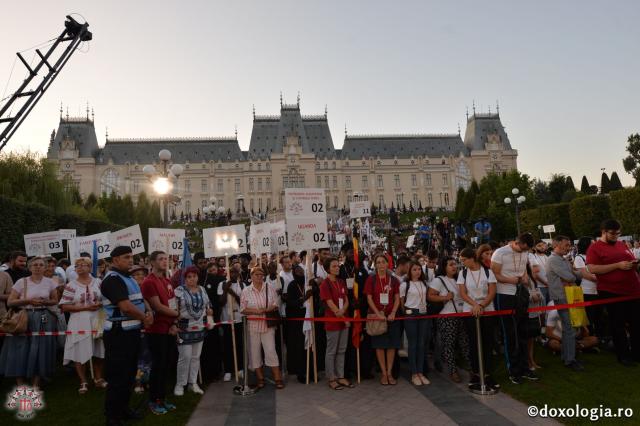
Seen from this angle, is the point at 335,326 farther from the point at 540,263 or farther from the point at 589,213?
the point at 589,213

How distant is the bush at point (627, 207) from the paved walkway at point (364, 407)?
77.6 ft

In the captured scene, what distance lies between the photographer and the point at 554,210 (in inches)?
1296

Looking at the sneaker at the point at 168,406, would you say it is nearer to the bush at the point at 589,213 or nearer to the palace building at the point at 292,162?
the bush at the point at 589,213

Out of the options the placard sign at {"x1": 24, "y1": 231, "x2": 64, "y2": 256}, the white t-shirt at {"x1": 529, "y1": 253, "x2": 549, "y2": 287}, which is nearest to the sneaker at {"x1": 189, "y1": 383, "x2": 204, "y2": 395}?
the white t-shirt at {"x1": 529, "y1": 253, "x2": 549, "y2": 287}

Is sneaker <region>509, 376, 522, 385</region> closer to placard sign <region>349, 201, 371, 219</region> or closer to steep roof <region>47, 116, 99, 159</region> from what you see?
placard sign <region>349, 201, 371, 219</region>

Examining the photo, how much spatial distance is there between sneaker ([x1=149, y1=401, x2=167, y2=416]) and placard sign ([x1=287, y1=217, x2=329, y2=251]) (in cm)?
283

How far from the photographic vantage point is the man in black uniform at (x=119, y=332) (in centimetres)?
489

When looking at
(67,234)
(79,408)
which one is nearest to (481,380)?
(79,408)

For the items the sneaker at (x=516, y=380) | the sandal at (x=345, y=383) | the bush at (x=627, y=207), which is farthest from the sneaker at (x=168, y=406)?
the bush at (x=627, y=207)

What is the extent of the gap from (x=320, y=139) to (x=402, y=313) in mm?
79557

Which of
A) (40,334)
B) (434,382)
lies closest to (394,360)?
(434,382)

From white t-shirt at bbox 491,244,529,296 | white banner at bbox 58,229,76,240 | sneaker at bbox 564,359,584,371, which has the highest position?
white banner at bbox 58,229,76,240

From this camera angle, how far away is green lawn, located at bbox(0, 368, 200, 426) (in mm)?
5246

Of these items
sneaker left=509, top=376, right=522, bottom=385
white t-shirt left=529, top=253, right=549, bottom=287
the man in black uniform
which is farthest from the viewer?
white t-shirt left=529, top=253, right=549, bottom=287
